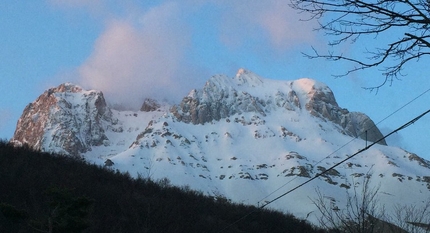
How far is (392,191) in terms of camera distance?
170375 millimetres

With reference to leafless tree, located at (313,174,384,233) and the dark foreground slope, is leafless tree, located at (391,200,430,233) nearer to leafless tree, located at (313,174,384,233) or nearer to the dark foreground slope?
leafless tree, located at (313,174,384,233)

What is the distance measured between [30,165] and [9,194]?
469 centimetres

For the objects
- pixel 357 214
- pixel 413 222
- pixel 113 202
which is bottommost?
pixel 357 214

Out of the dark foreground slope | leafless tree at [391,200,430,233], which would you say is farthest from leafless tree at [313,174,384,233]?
the dark foreground slope

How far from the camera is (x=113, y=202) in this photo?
64.5 feet

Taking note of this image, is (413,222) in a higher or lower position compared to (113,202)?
lower

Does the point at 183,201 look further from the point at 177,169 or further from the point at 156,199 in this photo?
the point at 177,169

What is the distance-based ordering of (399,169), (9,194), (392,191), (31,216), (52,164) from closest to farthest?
(31,216), (9,194), (52,164), (392,191), (399,169)

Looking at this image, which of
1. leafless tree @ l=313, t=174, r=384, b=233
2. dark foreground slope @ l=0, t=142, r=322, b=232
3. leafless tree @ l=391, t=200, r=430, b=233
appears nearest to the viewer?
leafless tree @ l=313, t=174, r=384, b=233

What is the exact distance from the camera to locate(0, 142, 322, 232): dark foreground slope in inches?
642

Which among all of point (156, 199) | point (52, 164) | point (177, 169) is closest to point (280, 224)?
point (156, 199)

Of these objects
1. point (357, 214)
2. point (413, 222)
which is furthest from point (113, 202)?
point (413, 222)

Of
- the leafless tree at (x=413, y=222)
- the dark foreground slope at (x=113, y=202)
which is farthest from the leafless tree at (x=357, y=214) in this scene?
the dark foreground slope at (x=113, y=202)

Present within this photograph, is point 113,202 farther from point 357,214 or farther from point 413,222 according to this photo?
point 413,222
